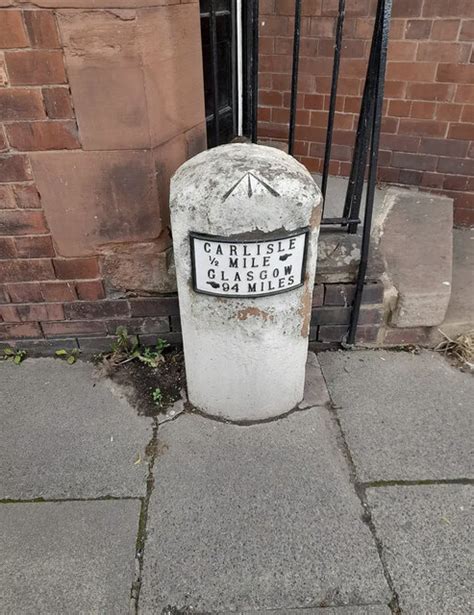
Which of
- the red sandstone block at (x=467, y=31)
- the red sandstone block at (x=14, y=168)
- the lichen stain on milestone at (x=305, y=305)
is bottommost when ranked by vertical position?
the lichen stain on milestone at (x=305, y=305)

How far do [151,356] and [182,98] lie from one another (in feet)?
4.05

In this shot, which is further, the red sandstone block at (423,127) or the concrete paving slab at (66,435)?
the red sandstone block at (423,127)

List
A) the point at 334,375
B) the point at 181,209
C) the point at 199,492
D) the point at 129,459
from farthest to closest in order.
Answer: the point at 334,375, the point at 129,459, the point at 199,492, the point at 181,209

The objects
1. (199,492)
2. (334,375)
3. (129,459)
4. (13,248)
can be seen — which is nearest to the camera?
(199,492)

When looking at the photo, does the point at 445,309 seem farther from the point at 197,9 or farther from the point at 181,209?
the point at 197,9

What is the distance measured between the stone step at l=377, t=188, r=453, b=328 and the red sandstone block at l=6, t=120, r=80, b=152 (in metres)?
1.61

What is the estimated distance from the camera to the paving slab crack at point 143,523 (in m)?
1.58

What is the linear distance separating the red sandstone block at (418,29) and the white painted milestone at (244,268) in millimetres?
1797

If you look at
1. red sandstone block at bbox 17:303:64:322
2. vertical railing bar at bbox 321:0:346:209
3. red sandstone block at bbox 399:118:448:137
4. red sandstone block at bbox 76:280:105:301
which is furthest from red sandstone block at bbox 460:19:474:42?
red sandstone block at bbox 17:303:64:322

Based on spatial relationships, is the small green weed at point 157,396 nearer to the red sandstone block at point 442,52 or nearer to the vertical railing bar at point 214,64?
the vertical railing bar at point 214,64

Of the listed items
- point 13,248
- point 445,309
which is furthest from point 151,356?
point 445,309

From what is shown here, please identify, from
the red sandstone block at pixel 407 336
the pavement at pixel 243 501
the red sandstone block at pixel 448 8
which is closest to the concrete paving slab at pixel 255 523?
the pavement at pixel 243 501

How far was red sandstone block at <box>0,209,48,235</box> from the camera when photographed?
220cm

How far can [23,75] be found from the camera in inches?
74.5
